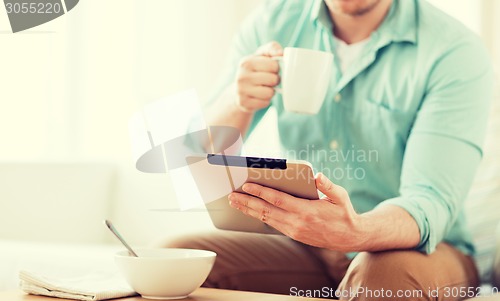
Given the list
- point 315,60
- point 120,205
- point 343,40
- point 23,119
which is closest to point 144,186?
point 120,205

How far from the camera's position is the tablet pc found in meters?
1.05

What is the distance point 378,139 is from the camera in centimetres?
167

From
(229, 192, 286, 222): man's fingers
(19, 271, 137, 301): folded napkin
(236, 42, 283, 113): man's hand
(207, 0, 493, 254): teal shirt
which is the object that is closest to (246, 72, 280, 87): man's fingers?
(236, 42, 283, 113): man's hand

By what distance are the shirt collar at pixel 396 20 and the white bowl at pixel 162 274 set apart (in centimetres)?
81

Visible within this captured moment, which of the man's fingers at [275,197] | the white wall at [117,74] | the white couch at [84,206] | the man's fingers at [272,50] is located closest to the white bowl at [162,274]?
the man's fingers at [275,197]

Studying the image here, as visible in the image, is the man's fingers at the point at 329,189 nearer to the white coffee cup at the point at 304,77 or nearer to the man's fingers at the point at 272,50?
the white coffee cup at the point at 304,77

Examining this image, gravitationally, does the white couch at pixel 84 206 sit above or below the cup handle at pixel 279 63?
below

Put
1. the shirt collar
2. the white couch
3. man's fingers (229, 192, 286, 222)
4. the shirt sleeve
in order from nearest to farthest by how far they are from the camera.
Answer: man's fingers (229, 192, 286, 222)
the shirt sleeve
the shirt collar
the white couch

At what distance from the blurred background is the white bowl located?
84 cm

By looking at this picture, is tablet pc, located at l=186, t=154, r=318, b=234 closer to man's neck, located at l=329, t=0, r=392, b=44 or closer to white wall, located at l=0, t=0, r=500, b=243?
man's neck, located at l=329, t=0, r=392, b=44

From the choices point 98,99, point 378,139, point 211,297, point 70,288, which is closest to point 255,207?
point 211,297

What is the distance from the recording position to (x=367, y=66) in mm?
1716

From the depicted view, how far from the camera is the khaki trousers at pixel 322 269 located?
1292 mm

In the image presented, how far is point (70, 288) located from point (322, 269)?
692 millimetres
